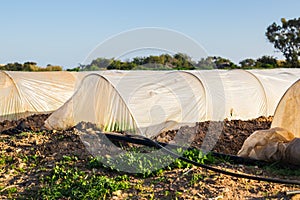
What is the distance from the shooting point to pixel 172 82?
30.1 ft

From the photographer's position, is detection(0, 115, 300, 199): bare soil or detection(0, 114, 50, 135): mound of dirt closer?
detection(0, 115, 300, 199): bare soil

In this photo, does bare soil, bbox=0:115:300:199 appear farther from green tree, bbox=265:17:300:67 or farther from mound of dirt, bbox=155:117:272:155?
green tree, bbox=265:17:300:67

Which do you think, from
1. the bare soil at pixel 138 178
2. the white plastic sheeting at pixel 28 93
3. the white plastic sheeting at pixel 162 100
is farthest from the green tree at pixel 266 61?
the bare soil at pixel 138 178

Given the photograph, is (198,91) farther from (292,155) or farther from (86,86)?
(292,155)

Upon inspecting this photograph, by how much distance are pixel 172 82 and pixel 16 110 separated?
4.72 m

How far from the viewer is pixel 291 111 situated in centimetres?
646

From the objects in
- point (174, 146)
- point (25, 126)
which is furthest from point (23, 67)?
point (174, 146)

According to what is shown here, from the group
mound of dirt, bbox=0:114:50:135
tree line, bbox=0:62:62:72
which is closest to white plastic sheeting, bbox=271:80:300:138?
mound of dirt, bbox=0:114:50:135

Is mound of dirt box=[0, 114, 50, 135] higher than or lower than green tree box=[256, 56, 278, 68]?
lower

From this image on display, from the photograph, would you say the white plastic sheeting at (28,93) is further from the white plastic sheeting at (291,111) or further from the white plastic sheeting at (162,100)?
the white plastic sheeting at (291,111)

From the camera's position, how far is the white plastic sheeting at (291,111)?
6.38 m

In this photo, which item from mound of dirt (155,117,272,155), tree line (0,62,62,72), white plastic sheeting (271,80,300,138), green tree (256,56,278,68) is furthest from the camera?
green tree (256,56,278,68)

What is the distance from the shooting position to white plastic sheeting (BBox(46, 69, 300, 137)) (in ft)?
25.2

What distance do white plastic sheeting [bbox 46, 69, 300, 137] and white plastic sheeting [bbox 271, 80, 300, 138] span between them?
2.47 m
